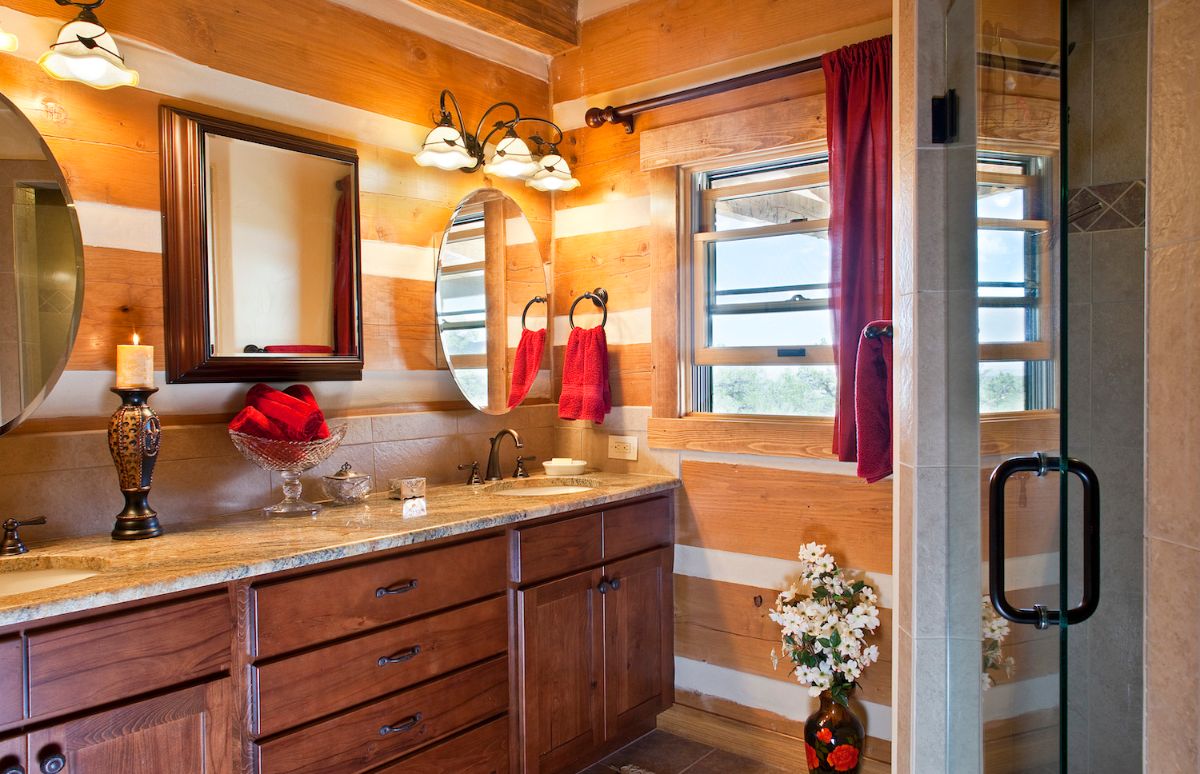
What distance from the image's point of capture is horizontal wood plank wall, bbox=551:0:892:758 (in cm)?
252

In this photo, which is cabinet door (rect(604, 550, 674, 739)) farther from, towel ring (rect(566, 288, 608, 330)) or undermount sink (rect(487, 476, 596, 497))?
towel ring (rect(566, 288, 608, 330))

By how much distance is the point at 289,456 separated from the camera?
2.14 metres

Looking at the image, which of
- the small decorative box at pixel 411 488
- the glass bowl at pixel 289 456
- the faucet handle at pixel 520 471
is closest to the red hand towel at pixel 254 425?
the glass bowl at pixel 289 456

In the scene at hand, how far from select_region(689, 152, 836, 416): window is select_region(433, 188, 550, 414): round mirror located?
2.13 feet

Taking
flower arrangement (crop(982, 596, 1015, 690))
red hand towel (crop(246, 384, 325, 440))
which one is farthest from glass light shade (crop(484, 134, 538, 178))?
flower arrangement (crop(982, 596, 1015, 690))

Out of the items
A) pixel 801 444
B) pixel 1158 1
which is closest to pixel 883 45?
pixel 801 444

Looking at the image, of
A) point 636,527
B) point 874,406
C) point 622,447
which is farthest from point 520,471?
point 874,406

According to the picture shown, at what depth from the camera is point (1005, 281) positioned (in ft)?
4.06

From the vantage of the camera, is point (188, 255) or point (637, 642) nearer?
point (188, 255)

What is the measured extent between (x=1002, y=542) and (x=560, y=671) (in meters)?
1.50

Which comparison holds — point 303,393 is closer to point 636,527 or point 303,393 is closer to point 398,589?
point 398,589

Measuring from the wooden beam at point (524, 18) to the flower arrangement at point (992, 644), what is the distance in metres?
2.43

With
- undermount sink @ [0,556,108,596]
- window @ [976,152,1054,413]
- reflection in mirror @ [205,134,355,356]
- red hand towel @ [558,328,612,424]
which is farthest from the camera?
red hand towel @ [558,328,612,424]

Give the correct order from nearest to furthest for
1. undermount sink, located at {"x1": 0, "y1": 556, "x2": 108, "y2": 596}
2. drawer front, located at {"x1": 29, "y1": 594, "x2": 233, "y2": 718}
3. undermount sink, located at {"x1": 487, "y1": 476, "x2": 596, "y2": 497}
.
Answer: drawer front, located at {"x1": 29, "y1": 594, "x2": 233, "y2": 718} → undermount sink, located at {"x1": 0, "y1": 556, "x2": 108, "y2": 596} → undermount sink, located at {"x1": 487, "y1": 476, "x2": 596, "y2": 497}
